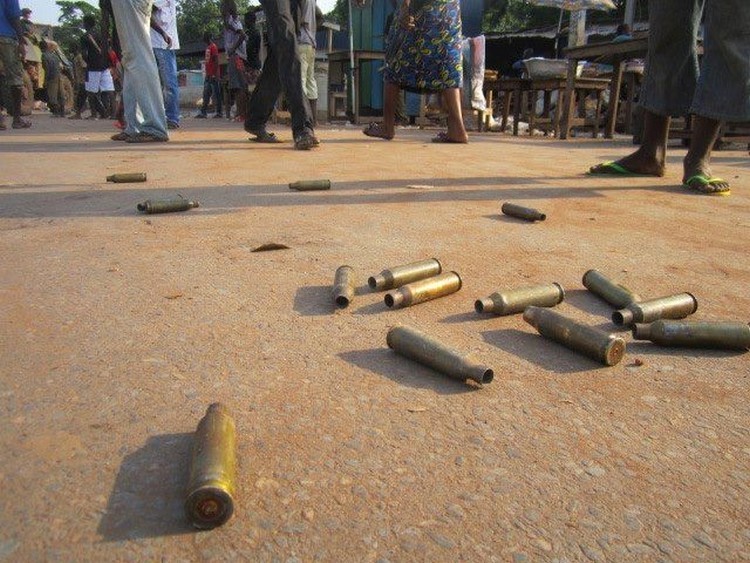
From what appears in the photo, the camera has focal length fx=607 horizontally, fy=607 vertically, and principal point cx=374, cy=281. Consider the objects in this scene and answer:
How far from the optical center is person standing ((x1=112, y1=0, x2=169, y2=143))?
7.72 m

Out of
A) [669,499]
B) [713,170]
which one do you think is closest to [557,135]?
[713,170]

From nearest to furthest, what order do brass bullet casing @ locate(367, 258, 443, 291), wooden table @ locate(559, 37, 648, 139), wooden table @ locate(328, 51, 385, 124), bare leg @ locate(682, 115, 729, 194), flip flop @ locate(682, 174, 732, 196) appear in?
brass bullet casing @ locate(367, 258, 443, 291), bare leg @ locate(682, 115, 729, 194), flip flop @ locate(682, 174, 732, 196), wooden table @ locate(559, 37, 648, 139), wooden table @ locate(328, 51, 385, 124)

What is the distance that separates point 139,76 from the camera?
26.3 ft

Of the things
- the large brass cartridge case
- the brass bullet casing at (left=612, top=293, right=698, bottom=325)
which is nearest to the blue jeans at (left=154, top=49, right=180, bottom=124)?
the brass bullet casing at (left=612, top=293, right=698, bottom=325)

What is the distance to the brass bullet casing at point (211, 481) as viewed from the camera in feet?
3.84

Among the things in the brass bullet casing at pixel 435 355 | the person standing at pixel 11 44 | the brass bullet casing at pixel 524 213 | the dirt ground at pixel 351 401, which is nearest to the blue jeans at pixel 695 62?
the dirt ground at pixel 351 401

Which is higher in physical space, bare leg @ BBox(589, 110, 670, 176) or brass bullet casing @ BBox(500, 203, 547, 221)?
bare leg @ BBox(589, 110, 670, 176)

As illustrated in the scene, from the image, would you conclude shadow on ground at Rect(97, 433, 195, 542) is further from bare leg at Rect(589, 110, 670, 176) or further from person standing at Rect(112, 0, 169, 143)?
person standing at Rect(112, 0, 169, 143)

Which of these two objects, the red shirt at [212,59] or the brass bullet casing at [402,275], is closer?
the brass bullet casing at [402,275]

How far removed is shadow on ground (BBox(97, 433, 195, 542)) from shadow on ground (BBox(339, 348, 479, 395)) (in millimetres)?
614

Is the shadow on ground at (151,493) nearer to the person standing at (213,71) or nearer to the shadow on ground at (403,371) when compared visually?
the shadow on ground at (403,371)

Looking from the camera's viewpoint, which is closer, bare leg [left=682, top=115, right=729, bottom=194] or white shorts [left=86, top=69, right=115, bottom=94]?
bare leg [left=682, top=115, right=729, bottom=194]

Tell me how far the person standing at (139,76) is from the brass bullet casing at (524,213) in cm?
602

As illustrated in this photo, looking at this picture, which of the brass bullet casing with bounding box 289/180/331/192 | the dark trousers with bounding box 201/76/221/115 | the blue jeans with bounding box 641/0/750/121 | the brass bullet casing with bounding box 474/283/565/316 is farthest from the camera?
the dark trousers with bounding box 201/76/221/115
